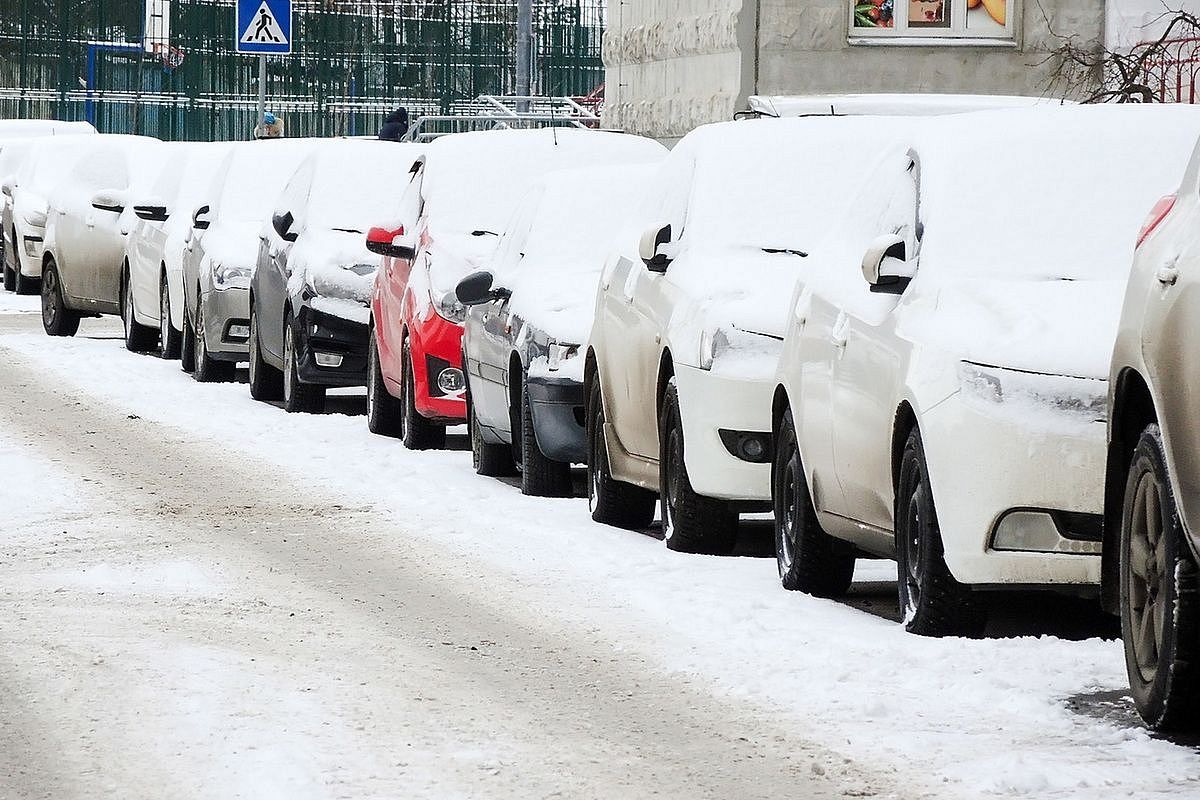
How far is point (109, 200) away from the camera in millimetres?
24141

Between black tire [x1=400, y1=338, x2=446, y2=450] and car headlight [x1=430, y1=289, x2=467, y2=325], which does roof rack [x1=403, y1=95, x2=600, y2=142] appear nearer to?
black tire [x1=400, y1=338, x2=446, y2=450]

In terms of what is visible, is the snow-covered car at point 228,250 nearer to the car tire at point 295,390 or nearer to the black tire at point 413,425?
the car tire at point 295,390

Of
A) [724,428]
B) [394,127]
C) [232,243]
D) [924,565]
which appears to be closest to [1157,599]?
[924,565]

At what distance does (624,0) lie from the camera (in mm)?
30141

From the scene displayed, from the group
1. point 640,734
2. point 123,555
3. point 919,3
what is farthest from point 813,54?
point 640,734

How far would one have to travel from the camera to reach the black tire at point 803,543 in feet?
31.4

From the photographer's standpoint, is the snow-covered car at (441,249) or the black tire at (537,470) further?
the snow-covered car at (441,249)

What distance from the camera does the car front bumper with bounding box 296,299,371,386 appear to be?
56.5ft

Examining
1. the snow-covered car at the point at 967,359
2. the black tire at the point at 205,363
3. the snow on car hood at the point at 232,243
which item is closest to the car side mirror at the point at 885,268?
the snow-covered car at the point at 967,359

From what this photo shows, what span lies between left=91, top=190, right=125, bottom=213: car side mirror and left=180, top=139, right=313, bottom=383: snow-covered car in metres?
1.93

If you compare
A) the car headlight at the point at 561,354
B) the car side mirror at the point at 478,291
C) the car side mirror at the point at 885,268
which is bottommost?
the car headlight at the point at 561,354

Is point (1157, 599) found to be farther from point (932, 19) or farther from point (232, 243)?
point (932, 19)

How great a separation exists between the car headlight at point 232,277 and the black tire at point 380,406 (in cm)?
320

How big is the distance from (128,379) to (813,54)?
7.71 meters
